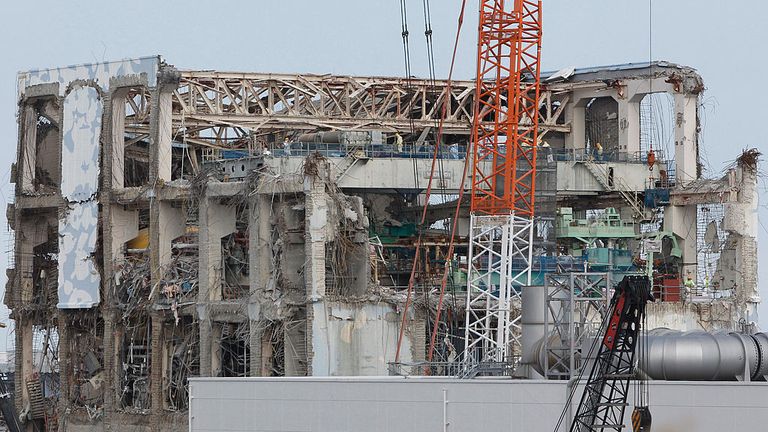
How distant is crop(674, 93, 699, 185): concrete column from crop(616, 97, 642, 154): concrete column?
2.48 meters

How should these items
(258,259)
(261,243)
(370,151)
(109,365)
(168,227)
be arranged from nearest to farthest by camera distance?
(261,243), (258,259), (168,227), (370,151), (109,365)

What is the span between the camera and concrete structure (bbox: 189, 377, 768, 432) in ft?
192

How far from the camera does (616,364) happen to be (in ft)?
197

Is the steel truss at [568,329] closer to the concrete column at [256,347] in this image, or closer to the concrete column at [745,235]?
the concrete column at [256,347]

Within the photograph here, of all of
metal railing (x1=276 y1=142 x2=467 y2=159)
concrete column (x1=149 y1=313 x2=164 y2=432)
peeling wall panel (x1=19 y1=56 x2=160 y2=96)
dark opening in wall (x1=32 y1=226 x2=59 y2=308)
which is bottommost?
concrete column (x1=149 y1=313 x2=164 y2=432)

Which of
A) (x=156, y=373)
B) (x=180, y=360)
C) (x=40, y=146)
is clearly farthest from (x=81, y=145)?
(x=156, y=373)

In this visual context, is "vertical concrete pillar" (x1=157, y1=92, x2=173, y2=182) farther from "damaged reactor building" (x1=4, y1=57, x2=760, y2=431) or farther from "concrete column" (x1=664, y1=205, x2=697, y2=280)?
"concrete column" (x1=664, y1=205, x2=697, y2=280)

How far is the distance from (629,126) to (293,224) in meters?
25.4

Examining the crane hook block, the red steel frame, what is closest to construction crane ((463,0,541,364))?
the red steel frame

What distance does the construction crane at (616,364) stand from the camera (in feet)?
190

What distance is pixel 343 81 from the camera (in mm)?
101875

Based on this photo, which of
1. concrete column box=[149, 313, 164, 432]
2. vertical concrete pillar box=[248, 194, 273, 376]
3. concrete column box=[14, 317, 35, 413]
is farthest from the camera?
concrete column box=[14, 317, 35, 413]

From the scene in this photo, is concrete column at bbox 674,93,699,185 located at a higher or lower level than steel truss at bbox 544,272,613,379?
higher

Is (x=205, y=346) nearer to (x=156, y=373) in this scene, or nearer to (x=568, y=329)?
(x=156, y=373)
